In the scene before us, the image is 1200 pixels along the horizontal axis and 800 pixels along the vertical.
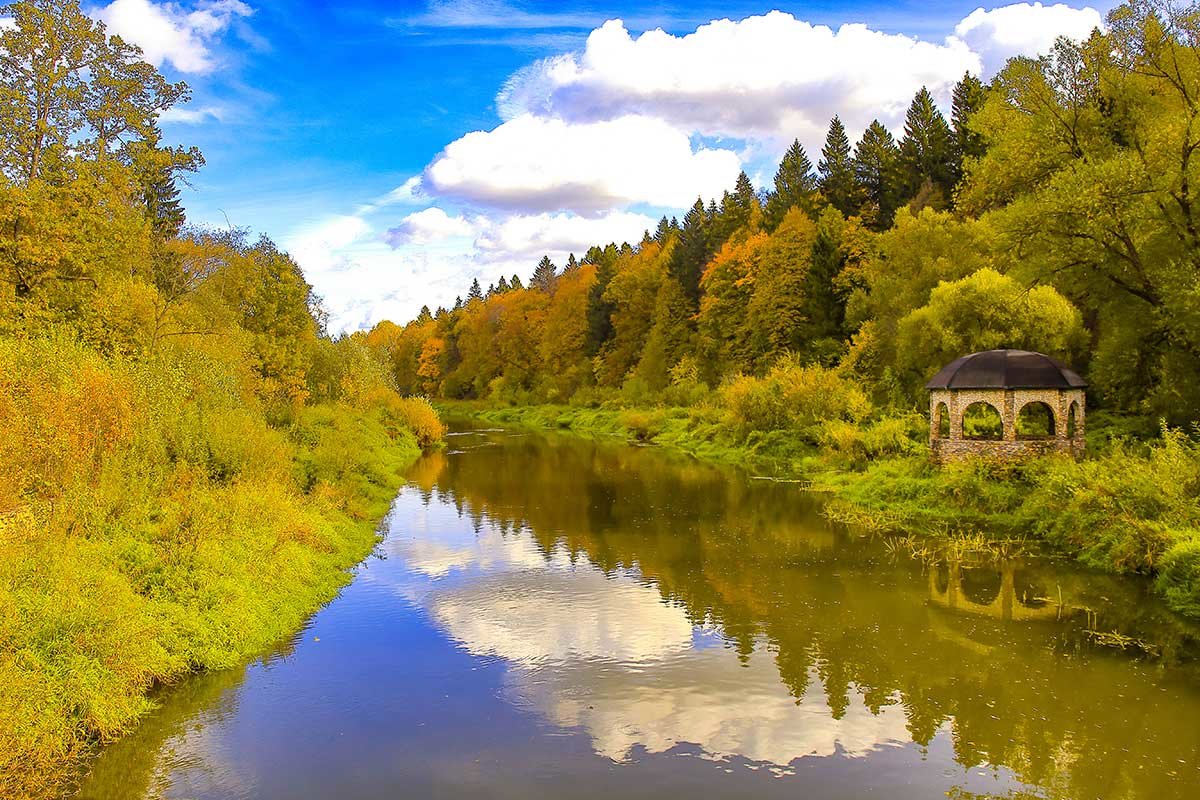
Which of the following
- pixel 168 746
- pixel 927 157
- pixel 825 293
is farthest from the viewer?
pixel 927 157

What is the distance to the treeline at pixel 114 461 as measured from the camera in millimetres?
10430

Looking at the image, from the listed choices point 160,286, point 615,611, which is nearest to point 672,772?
point 615,611

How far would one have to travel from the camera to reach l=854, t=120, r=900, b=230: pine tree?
54.3 meters

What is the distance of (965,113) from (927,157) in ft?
15.4

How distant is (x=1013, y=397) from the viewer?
2453 cm

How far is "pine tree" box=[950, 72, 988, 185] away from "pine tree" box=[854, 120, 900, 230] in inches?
160

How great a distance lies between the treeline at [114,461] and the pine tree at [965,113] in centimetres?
4459

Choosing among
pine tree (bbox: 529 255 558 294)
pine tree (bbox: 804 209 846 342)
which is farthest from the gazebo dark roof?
pine tree (bbox: 529 255 558 294)

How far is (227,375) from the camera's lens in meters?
23.8

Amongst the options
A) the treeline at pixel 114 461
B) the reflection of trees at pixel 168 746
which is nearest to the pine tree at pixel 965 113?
the treeline at pixel 114 461

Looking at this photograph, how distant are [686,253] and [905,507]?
1877 inches

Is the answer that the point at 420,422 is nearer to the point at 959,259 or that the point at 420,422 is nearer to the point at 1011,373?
the point at 959,259

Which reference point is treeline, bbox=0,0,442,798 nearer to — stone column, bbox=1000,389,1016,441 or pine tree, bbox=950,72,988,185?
stone column, bbox=1000,389,1016,441

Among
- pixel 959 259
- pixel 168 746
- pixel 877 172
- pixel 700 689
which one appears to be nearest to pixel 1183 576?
pixel 700 689
